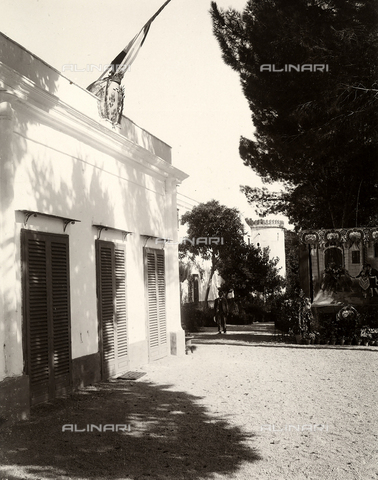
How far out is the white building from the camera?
24.0 ft

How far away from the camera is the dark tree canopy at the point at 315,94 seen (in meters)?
13.2

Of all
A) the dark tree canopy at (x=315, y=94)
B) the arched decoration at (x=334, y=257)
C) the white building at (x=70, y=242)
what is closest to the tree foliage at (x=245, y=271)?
the dark tree canopy at (x=315, y=94)

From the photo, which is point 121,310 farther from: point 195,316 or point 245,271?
point 245,271

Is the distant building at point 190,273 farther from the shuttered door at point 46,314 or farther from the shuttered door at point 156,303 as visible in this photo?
the shuttered door at point 46,314

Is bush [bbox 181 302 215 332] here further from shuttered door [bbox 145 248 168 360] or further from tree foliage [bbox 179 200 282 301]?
shuttered door [bbox 145 248 168 360]

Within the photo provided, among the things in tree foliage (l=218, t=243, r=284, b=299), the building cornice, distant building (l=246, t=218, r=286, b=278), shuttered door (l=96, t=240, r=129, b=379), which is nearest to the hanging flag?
A: the building cornice

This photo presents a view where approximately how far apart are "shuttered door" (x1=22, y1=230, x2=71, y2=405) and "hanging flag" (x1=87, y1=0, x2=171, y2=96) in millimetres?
3627

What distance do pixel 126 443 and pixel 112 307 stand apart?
15.5 ft

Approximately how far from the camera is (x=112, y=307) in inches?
415

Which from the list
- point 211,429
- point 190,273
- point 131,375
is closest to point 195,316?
point 190,273

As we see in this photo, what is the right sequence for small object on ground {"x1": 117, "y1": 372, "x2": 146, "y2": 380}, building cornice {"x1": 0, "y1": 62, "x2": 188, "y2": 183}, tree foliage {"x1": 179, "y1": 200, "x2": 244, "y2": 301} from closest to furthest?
building cornice {"x1": 0, "y1": 62, "x2": 188, "y2": 183} < small object on ground {"x1": 117, "y1": 372, "x2": 146, "y2": 380} < tree foliage {"x1": 179, "y1": 200, "x2": 244, "y2": 301}

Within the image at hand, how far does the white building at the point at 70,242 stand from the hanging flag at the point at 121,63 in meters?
0.71

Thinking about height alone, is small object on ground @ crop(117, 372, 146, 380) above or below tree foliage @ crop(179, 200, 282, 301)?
below

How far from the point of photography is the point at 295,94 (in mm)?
15211
